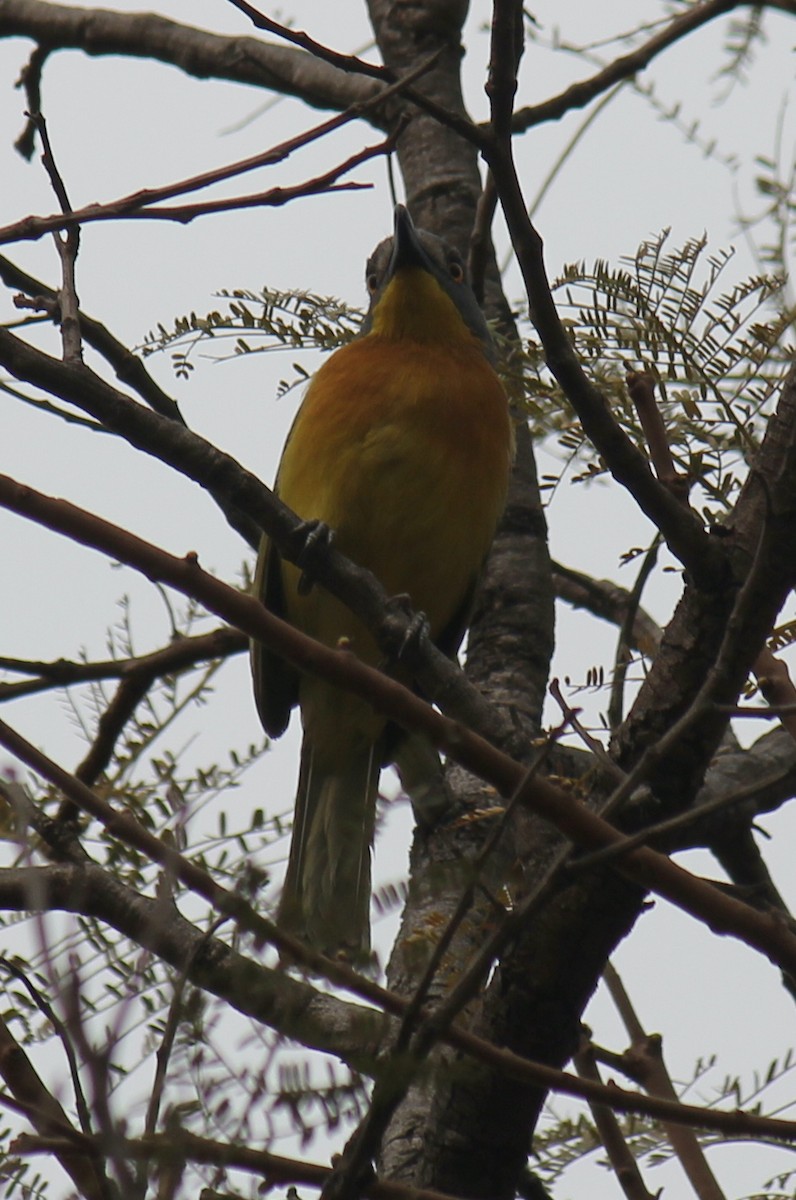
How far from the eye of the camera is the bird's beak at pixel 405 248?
218 inches

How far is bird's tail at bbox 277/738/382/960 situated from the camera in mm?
3785

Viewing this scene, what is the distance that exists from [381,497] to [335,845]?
1155 mm

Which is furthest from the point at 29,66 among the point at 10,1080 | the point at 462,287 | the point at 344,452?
the point at 10,1080

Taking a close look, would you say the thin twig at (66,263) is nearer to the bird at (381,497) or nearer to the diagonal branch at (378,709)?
the diagonal branch at (378,709)

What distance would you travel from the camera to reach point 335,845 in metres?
4.67

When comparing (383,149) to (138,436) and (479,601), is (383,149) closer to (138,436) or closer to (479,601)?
(138,436)

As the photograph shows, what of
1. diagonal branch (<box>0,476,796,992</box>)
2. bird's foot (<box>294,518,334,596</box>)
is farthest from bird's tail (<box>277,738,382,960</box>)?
diagonal branch (<box>0,476,796,992</box>)

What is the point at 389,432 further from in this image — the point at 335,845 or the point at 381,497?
the point at 335,845

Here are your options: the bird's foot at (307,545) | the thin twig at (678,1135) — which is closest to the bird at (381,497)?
the bird's foot at (307,545)

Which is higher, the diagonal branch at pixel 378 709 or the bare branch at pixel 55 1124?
the diagonal branch at pixel 378 709

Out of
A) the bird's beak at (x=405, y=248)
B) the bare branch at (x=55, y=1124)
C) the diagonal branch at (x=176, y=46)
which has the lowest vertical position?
the bare branch at (x=55, y=1124)

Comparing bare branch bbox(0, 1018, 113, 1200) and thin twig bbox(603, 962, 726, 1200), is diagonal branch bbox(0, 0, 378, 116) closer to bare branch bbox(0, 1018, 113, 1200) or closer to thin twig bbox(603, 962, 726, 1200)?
thin twig bbox(603, 962, 726, 1200)

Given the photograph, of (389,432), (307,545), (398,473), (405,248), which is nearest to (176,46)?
(405,248)

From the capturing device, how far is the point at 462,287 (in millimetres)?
5730
